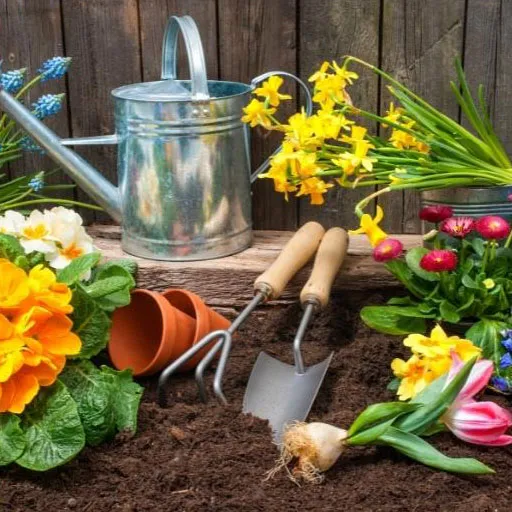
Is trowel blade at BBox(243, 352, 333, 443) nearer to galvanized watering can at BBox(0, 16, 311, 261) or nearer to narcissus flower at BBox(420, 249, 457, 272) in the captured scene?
narcissus flower at BBox(420, 249, 457, 272)

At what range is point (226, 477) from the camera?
1379 mm

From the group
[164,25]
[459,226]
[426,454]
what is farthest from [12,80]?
[426,454]

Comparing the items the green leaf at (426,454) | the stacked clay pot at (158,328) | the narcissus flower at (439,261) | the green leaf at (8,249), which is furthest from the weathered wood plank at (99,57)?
the green leaf at (426,454)

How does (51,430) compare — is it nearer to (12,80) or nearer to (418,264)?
(418,264)

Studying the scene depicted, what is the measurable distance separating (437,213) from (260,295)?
0.40 meters

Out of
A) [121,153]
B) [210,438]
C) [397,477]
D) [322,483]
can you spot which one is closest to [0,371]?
[210,438]

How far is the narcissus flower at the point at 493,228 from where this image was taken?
164 cm

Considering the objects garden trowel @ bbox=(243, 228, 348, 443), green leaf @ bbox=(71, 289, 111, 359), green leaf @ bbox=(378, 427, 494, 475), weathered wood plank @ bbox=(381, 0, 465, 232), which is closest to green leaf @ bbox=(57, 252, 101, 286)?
green leaf @ bbox=(71, 289, 111, 359)

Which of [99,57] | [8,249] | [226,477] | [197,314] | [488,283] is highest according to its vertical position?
[99,57]

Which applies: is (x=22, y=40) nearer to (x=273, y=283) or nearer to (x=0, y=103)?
(x=0, y=103)

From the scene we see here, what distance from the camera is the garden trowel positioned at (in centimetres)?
160

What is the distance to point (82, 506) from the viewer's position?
134cm

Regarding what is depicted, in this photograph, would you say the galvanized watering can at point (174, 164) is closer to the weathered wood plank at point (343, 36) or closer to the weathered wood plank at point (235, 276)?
the weathered wood plank at point (235, 276)

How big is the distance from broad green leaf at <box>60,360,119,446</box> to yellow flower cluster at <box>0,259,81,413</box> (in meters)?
0.08
